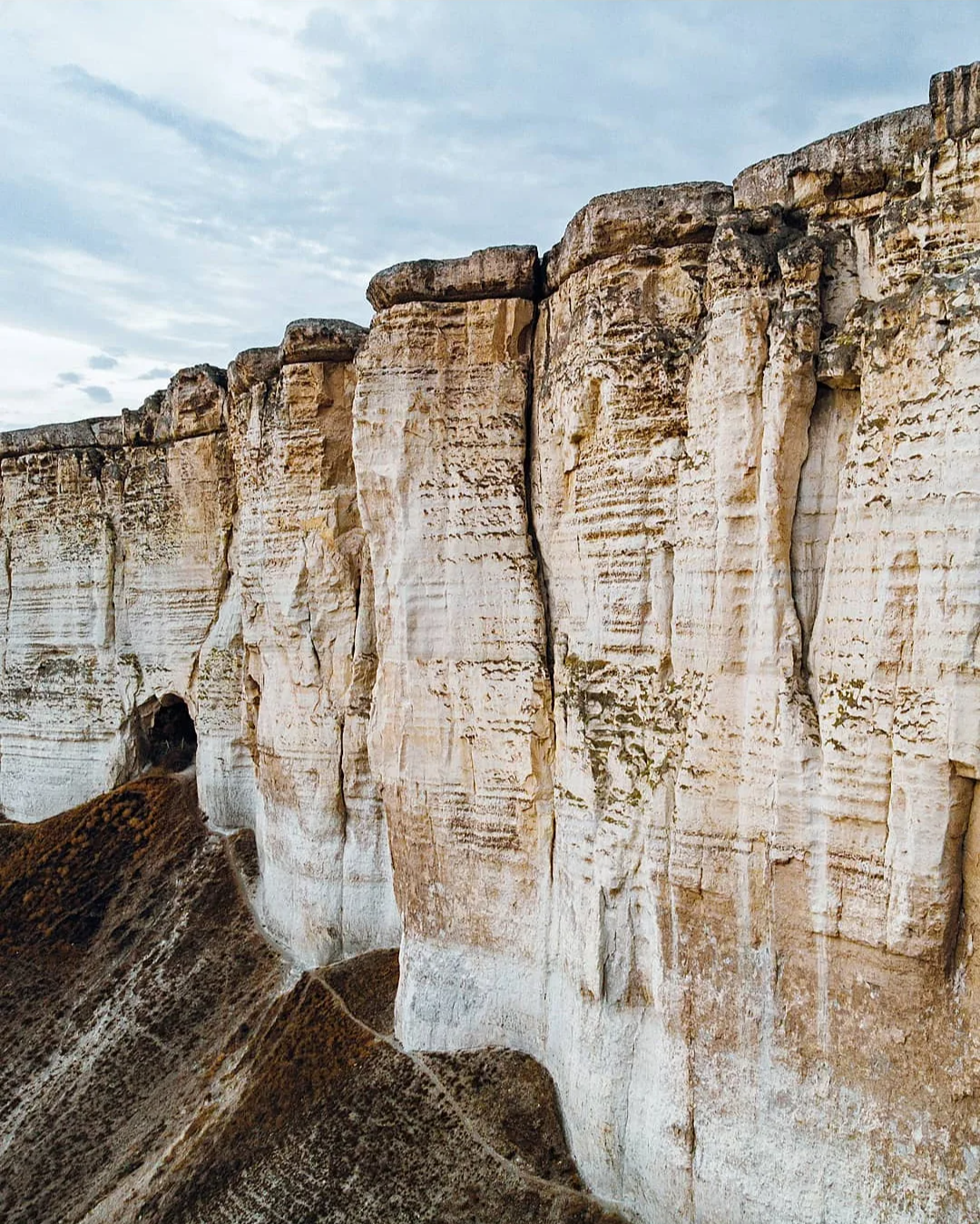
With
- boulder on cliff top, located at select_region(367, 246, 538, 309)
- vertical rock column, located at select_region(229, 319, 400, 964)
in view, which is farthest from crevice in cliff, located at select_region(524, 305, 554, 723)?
vertical rock column, located at select_region(229, 319, 400, 964)

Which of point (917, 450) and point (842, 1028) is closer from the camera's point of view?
point (917, 450)

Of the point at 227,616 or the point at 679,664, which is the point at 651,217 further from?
the point at 227,616

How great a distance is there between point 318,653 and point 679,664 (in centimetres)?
767

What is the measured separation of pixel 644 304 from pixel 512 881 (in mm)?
7129

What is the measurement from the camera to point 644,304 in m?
10.4

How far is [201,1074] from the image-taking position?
14.2 meters

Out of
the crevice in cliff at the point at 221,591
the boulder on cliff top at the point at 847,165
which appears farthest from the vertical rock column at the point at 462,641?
the crevice in cliff at the point at 221,591

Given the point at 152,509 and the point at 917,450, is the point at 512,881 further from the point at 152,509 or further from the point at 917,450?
the point at 152,509

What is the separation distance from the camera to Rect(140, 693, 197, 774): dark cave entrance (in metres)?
21.7

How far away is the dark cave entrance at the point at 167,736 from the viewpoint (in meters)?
21.7

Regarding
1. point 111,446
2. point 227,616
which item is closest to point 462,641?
point 227,616

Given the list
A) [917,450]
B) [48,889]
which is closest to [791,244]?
[917,450]

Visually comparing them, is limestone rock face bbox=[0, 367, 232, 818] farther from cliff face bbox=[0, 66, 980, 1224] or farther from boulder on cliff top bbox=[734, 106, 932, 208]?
boulder on cliff top bbox=[734, 106, 932, 208]

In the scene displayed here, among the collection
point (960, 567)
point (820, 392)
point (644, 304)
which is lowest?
point (960, 567)
